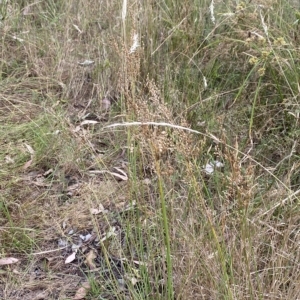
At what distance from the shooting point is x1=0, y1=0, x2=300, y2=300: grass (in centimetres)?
166

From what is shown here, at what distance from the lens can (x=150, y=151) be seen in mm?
1503

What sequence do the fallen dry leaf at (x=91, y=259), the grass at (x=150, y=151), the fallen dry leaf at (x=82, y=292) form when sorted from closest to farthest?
the grass at (x=150, y=151) < the fallen dry leaf at (x=82, y=292) < the fallen dry leaf at (x=91, y=259)

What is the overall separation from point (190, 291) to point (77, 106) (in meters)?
1.71

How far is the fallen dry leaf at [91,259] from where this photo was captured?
2.15 m

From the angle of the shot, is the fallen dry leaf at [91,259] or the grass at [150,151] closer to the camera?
the grass at [150,151]

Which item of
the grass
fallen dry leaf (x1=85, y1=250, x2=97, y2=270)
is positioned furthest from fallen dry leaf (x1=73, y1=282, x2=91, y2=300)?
fallen dry leaf (x1=85, y1=250, x2=97, y2=270)

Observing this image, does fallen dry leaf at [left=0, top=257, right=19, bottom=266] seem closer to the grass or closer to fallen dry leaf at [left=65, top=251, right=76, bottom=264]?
the grass

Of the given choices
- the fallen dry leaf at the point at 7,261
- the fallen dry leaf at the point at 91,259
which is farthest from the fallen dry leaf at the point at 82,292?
the fallen dry leaf at the point at 7,261

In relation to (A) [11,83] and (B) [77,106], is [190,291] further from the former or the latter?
(A) [11,83]

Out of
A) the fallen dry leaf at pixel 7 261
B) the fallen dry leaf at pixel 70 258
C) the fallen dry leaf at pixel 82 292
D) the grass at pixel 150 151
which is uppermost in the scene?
the grass at pixel 150 151

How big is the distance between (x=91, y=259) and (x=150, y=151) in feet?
2.76

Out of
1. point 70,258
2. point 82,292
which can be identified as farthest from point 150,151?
point 70,258

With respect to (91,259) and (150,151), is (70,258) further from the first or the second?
(150,151)

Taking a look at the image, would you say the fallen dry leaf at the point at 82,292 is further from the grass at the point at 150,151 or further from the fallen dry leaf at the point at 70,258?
the fallen dry leaf at the point at 70,258
